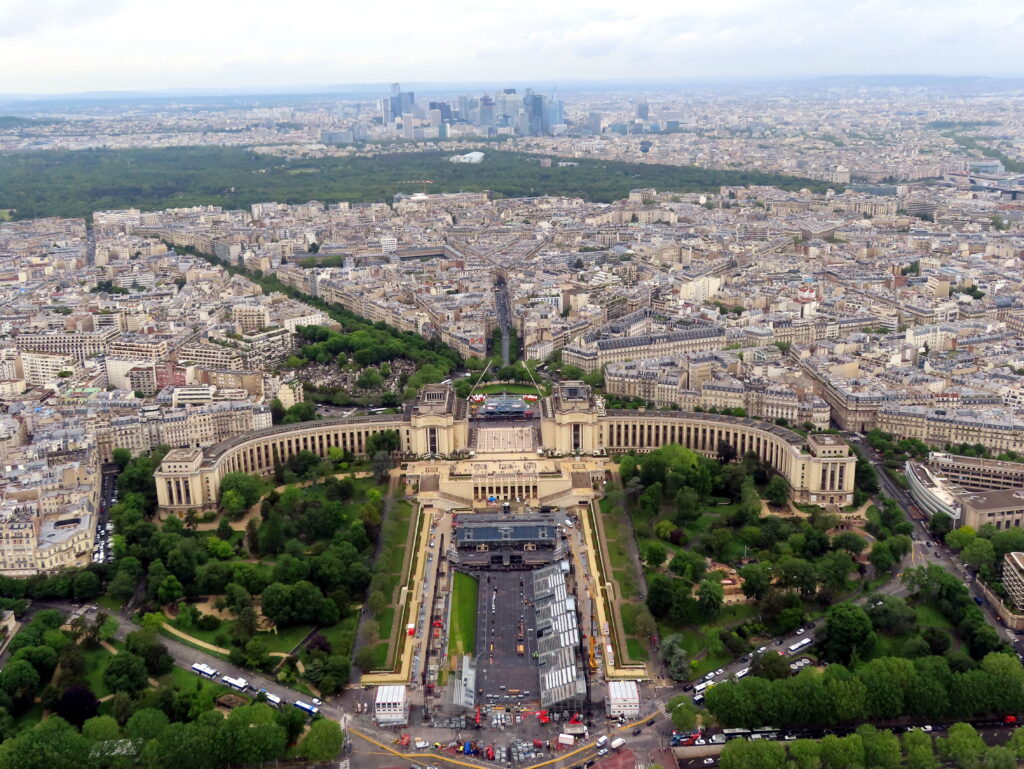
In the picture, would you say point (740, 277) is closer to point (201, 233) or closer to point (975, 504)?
point (975, 504)

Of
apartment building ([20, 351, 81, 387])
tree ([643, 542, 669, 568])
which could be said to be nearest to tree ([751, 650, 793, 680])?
tree ([643, 542, 669, 568])

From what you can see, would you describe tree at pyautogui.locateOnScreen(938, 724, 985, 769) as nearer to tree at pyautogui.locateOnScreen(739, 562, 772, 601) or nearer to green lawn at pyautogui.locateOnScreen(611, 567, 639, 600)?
tree at pyautogui.locateOnScreen(739, 562, 772, 601)

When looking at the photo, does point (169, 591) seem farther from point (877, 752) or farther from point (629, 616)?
point (877, 752)

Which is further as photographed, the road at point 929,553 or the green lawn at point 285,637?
the road at point 929,553

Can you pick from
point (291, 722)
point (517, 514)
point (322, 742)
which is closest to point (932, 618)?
point (517, 514)

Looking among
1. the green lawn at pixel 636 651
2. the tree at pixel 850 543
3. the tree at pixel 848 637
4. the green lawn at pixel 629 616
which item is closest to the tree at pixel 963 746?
the tree at pixel 848 637

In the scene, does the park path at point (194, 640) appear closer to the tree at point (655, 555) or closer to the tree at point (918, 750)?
the tree at point (655, 555)

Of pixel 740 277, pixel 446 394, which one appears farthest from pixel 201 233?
pixel 446 394
